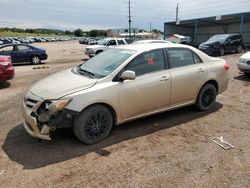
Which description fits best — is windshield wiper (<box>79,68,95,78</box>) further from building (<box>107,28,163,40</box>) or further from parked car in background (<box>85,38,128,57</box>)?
building (<box>107,28,163,40</box>)

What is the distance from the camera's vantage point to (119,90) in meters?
4.62

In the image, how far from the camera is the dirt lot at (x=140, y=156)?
11.5 feet

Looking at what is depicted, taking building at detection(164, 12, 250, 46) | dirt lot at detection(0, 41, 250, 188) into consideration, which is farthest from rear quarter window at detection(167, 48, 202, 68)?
building at detection(164, 12, 250, 46)

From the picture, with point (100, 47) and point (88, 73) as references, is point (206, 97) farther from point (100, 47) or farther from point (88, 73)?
point (100, 47)

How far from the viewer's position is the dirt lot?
11.5ft

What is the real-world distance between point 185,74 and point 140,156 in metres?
2.25

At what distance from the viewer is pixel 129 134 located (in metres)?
4.94

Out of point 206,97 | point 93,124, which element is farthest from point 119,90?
point 206,97

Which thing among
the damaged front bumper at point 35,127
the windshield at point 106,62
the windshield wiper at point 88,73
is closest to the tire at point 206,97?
the windshield at point 106,62

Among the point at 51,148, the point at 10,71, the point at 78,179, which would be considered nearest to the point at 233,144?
the point at 78,179

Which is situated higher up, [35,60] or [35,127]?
[35,127]

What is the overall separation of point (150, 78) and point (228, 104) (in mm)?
2834

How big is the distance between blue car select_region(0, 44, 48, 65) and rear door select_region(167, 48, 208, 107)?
1300 cm

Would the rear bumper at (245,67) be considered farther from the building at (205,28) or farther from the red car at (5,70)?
the building at (205,28)
